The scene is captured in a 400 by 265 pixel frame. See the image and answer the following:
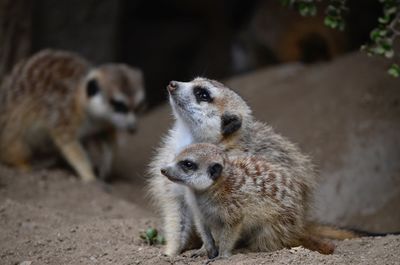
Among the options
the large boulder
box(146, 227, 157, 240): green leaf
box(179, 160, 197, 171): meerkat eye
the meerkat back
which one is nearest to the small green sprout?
box(146, 227, 157, 240): green leaf

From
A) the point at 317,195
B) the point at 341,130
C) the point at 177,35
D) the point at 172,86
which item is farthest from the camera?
the point at 177,35

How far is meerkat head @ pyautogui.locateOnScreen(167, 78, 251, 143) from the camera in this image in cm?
375

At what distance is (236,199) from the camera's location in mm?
3332

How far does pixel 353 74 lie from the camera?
6574mm

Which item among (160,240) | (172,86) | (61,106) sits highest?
(172,86)

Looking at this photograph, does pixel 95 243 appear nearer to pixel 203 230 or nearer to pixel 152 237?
pixel 152 237

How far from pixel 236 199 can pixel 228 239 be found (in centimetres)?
19


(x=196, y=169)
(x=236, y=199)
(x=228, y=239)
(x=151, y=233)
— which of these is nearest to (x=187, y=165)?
(x=196, y=169)

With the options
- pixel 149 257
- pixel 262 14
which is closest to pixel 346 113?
pixel 262 14

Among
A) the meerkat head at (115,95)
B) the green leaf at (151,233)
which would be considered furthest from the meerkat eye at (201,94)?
the meerkat head at (115,95)

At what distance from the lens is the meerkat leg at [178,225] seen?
3.76 meters

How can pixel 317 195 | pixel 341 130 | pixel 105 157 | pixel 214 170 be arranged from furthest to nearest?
pixel 105 157 < pixel 341 130 < pixel 317 195 < pixel 214 170

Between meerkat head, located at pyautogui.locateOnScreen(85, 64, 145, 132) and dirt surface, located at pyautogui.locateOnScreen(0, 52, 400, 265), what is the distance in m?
0.46

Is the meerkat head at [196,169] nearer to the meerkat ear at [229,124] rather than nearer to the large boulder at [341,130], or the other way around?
the meerkat ear at [229,124]
